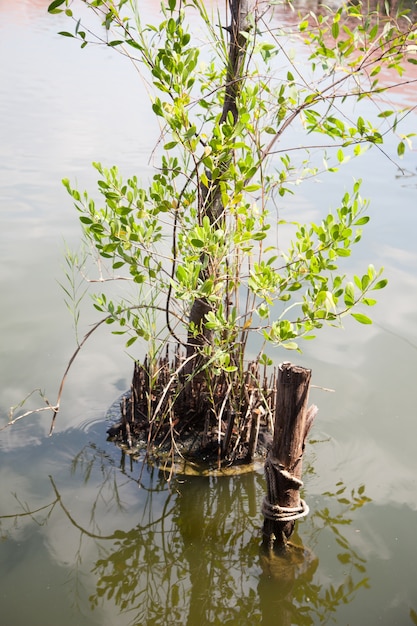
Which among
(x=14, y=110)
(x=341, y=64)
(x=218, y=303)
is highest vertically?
(x=341, y=64)

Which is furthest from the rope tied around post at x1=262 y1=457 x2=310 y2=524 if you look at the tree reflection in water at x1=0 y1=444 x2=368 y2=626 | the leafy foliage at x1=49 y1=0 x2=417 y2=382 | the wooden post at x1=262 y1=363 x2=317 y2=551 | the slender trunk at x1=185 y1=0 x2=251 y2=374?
the slender trunk at x1=185 y1=0 x2=251 y2=374

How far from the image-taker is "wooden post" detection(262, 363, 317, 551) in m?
2.77

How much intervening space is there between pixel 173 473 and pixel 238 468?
302mm

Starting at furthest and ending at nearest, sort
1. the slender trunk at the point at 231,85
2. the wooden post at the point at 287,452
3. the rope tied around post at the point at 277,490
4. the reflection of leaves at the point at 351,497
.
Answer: the reflection of leaves at the point at 351,497 < the slender trunk at the point at 231,85 < the rope tied around post at the point at 277,490 < the wooden post at the point at 287,452

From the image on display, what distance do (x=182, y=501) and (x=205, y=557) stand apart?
35 cm

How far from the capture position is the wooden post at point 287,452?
277 centimetres

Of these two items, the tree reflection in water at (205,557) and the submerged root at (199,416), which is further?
the submerged root at (199,416)

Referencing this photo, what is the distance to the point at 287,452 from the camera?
2889 millimetres

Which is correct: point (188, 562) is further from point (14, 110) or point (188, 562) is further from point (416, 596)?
point (14, 110)

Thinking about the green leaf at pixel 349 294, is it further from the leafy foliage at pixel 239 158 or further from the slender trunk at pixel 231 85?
the slender trunk at pixel 231 85

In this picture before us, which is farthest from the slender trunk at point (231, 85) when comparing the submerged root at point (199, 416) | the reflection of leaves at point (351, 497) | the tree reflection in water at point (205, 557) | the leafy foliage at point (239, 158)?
the reflection of leaves at point (351, 497)

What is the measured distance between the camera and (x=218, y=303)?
331 centimetres

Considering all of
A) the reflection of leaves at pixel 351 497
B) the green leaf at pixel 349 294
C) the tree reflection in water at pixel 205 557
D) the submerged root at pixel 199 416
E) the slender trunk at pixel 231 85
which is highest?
the slender trunk at pixel 231 85

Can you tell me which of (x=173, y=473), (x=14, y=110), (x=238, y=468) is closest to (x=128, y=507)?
(x=173, y=473)
